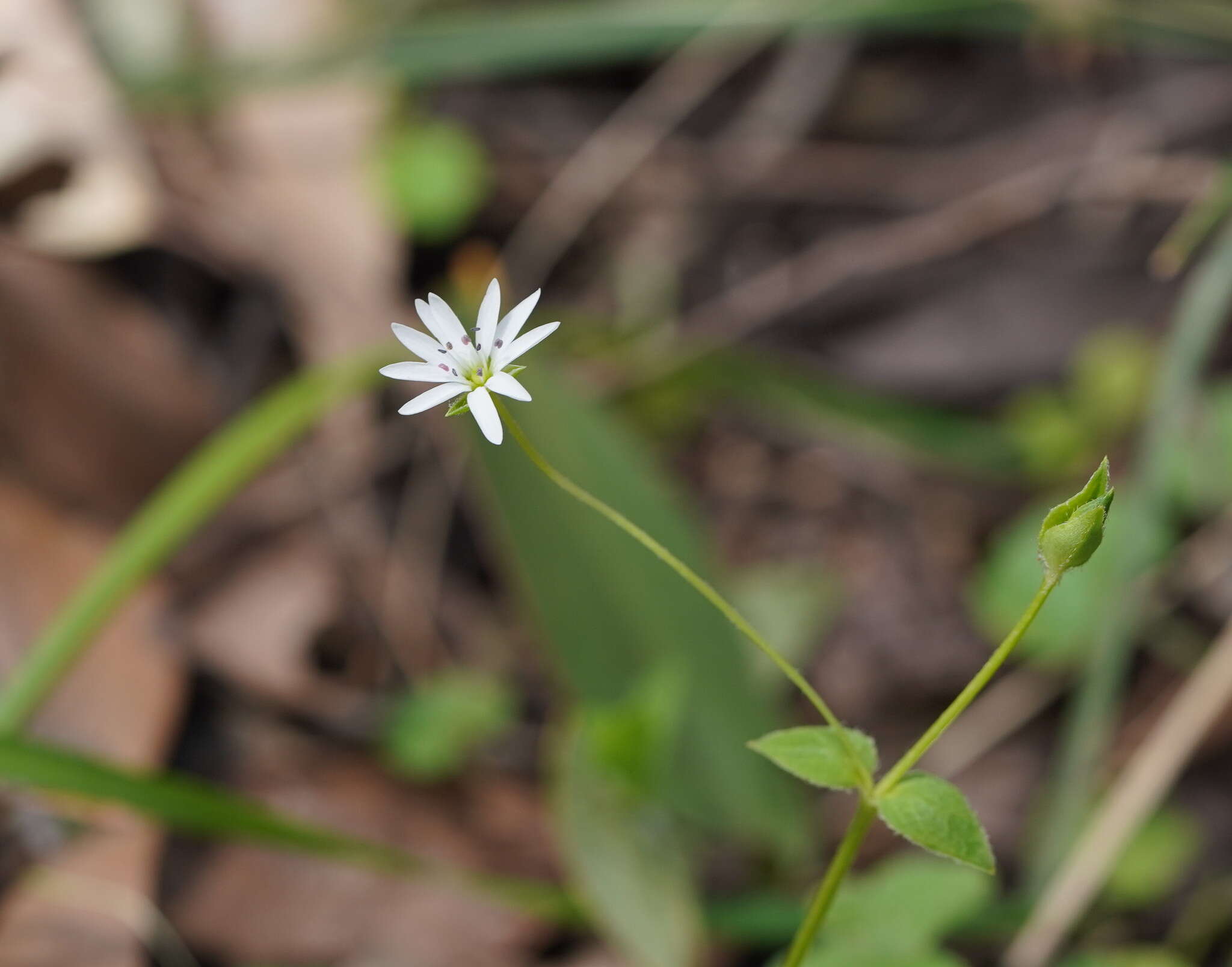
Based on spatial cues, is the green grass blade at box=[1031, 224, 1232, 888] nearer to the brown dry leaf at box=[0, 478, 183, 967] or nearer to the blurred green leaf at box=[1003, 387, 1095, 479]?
the blurred green leaf at box=[1003, 387, 1095, 479]

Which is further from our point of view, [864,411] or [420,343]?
[864,411]

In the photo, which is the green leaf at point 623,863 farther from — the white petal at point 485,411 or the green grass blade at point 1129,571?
the white petal at point 485,411

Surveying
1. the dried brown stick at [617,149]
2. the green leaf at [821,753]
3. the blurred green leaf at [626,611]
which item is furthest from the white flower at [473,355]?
the dried brown stick at [617,149]

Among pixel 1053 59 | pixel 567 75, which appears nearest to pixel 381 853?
pixel 567 75

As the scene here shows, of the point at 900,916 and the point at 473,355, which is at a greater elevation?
the point at 473,355

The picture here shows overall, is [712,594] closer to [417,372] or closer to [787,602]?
[417,372]

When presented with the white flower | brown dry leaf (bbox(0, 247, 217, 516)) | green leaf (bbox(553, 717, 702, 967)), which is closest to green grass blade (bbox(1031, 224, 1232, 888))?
green leaf (bbox(553, 717, 702, 967))

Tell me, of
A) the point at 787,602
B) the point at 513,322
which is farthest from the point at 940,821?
the point at 787,602
